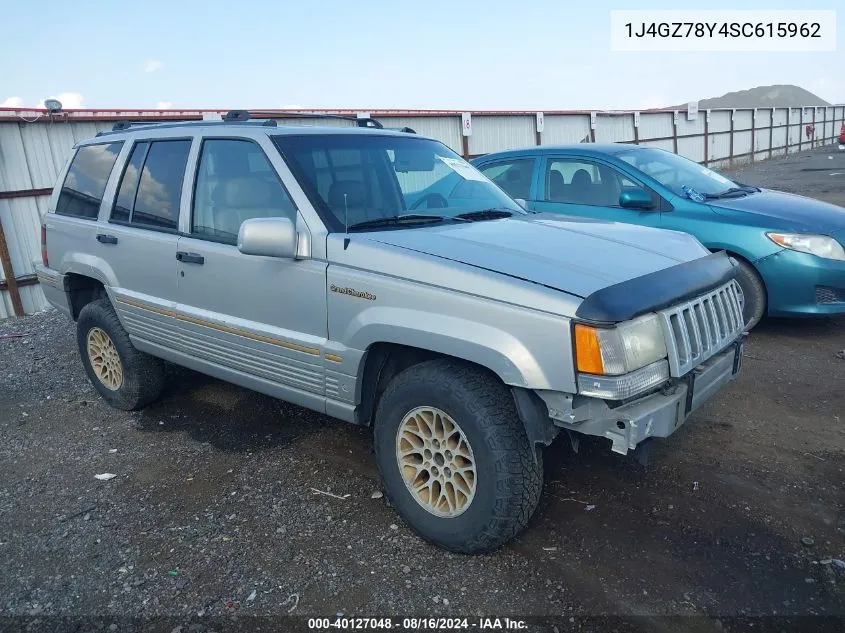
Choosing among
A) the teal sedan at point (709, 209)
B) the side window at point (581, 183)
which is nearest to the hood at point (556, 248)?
the teal sedan at point (709, 209)

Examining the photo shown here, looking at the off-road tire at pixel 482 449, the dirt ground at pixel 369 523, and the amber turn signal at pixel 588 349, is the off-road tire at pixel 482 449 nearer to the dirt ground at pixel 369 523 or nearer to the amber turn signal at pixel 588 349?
the dirt ground at pixel 369 523

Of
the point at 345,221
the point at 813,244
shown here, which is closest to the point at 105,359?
the point at 345,221

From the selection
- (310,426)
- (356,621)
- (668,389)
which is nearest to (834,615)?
(668,389)

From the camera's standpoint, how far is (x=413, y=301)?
9.70 feet

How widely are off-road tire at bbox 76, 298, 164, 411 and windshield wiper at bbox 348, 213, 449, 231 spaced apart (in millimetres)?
2283

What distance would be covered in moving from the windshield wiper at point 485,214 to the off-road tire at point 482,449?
1.06 meters

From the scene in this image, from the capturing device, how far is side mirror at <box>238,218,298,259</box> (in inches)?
126

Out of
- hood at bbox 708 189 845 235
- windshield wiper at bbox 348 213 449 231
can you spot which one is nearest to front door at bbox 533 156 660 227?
hood at bbox 708 189 845 235

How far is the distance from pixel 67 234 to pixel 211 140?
180 cm

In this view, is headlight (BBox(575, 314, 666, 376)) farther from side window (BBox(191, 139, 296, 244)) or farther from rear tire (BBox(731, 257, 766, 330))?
rear tire (BBox(731, 257, 766, 330))

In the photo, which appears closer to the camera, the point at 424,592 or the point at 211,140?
the point at 424,592

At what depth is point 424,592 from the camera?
2.80 meters

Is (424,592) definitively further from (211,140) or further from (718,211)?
(718,211)

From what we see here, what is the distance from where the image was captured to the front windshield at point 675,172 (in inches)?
244
